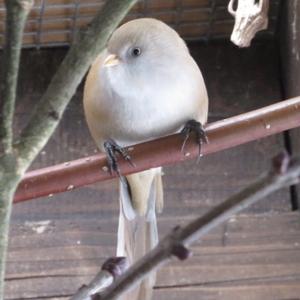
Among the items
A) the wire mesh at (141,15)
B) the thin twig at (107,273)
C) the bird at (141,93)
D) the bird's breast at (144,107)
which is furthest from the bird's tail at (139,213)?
the thin twig at (107,273)

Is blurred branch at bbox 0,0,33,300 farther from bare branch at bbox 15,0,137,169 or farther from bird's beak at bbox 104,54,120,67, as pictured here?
bird's beak at bbox 104,54,120,67

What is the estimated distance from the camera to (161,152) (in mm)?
744

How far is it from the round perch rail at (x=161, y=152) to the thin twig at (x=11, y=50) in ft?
1.11

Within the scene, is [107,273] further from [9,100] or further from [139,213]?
[139,213]

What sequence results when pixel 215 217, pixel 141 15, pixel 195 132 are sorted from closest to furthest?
pixel 215 217 → pixel 195 132 → pixel 141 15

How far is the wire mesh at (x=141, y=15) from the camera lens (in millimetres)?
1169

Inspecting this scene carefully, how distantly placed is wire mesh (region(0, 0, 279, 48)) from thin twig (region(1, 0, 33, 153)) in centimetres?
84

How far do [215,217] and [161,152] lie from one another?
44cm

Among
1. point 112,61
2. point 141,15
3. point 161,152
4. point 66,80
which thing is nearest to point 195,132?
Result: point 161,152

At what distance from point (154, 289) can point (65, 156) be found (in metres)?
0.23

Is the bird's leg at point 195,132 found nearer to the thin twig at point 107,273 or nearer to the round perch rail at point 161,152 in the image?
the round perch rail at point 161,152

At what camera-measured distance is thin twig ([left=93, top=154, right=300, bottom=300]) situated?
294mm

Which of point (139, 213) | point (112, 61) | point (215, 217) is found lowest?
point (215, 217)

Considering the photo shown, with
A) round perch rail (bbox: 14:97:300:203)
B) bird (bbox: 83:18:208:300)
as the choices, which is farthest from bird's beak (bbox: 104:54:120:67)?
round perch rail (bbox: 14:97:300:203)
